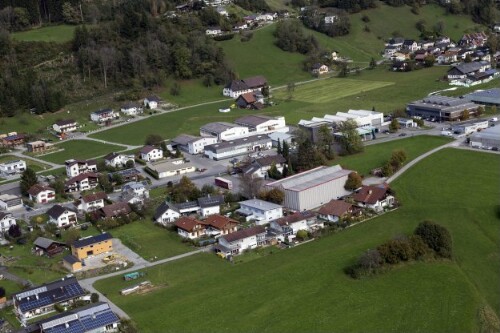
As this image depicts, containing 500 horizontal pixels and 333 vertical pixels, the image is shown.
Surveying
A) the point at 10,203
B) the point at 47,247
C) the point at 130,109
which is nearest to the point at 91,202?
the point at 10,203

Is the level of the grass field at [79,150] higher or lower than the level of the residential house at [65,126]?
lower

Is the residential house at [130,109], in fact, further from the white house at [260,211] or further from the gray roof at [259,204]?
the white house at [260,211]

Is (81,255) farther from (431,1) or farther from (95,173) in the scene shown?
(431,1)

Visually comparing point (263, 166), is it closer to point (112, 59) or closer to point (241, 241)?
point (241, 241)

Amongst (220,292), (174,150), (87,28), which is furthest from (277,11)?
(220,292)

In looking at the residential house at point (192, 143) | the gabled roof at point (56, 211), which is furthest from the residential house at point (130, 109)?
the gabled roof at point (56, 211)

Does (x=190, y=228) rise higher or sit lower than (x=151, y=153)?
lower
